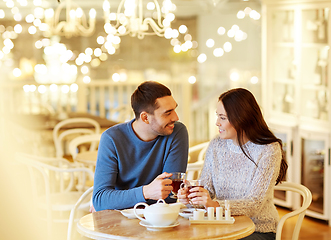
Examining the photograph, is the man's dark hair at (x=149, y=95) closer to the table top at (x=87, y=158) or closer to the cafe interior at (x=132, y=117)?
the cafe interior at (x=132, y=117)

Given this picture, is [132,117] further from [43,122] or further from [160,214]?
[160,214]

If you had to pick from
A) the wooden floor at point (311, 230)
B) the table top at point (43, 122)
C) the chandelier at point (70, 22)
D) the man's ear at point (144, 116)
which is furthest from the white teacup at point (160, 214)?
the chandelier at point (70, 22)

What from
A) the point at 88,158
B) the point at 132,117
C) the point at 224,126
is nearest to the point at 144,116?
the point at 224,126

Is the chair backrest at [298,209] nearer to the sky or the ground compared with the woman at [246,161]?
nearer to the ground

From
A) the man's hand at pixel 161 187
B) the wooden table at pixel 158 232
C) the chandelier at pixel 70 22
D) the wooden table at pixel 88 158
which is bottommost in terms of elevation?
the wooden table at pixel 88 158

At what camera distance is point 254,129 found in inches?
78.7

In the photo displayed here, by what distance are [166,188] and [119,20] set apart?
239cm

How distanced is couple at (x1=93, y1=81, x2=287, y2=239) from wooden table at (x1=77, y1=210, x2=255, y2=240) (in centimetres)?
25

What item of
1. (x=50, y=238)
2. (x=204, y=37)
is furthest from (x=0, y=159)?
(x=204, y=37)

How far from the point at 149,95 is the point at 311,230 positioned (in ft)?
7.22

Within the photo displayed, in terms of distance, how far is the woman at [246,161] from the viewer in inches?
75.0

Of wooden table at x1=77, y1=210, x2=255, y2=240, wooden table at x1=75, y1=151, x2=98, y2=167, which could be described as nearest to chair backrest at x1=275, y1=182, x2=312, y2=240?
wooden table at x1=77, y1=210, x2=255, y2=240

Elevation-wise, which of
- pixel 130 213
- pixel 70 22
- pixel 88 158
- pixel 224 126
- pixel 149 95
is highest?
pixel 70 22

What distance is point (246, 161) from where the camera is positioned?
6.51ft
